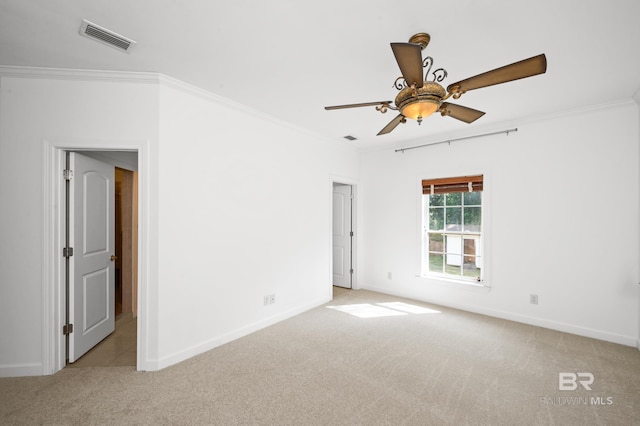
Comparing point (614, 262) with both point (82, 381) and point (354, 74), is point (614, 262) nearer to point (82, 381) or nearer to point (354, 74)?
point (354, 74)

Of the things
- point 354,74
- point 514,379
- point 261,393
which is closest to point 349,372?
point 261,393

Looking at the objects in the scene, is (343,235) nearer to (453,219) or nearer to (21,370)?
(453,219)

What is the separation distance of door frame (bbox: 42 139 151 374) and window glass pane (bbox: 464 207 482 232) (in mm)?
4164

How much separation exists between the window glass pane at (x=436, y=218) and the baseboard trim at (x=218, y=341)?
7.76 feet

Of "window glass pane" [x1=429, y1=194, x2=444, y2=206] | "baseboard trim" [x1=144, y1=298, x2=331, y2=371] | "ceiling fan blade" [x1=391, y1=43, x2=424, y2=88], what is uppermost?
"ceiling fan blade" [x1=391, y1=43, x2=424, y2=88]

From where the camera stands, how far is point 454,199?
438cm

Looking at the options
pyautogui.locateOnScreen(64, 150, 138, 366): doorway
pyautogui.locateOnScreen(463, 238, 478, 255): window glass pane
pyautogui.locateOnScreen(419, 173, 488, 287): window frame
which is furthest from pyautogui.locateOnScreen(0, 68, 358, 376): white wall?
pyautogui.locateOnScreen(463, 238, 478, 255): window glass pane

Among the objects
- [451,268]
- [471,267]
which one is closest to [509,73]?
[471,267]

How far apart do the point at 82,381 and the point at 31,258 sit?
3.71ft

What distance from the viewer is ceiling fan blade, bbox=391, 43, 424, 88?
139 cm

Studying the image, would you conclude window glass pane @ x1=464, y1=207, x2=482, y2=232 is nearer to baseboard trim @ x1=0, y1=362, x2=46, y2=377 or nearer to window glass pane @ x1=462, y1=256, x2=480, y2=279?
window glass pane @ x1=462, y1=256, x2=480, y2=279

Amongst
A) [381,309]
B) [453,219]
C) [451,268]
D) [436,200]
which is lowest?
[381,309]

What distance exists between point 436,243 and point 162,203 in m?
3.93

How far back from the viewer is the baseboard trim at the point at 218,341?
2.53m
